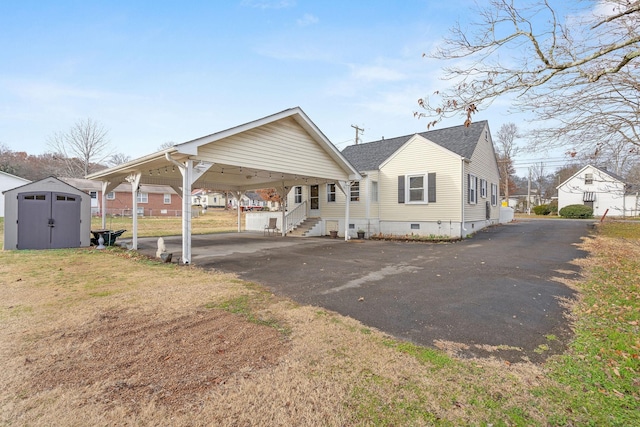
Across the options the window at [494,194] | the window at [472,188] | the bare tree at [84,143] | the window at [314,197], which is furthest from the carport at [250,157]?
the bare tree at [84,143]

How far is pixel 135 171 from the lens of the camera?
11.0 meters

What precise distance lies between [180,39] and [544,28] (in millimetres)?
10906

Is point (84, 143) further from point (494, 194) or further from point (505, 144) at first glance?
point (505, 144)

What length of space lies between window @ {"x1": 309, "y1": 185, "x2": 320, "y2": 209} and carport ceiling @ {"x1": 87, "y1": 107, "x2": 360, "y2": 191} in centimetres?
285

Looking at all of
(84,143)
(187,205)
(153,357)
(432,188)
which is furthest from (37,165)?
(153,357)

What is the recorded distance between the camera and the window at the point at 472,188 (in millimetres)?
14281

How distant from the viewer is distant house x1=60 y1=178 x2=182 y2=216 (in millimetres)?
32656

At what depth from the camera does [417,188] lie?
14.6 m

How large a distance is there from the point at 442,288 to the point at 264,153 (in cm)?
698

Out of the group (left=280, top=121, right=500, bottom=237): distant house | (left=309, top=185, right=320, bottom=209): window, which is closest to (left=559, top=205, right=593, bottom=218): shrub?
(left=280, top=121, right=500, bottom=237): distant house

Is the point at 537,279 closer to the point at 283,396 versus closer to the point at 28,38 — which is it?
the point at 283,396

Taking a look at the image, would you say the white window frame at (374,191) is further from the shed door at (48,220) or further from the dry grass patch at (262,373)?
the shed door at (48,220)

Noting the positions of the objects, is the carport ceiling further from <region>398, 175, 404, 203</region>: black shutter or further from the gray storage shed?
<region>398, 175, 404, 203</region>: black shutter

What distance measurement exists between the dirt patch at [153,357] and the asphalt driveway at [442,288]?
1.51 metres
